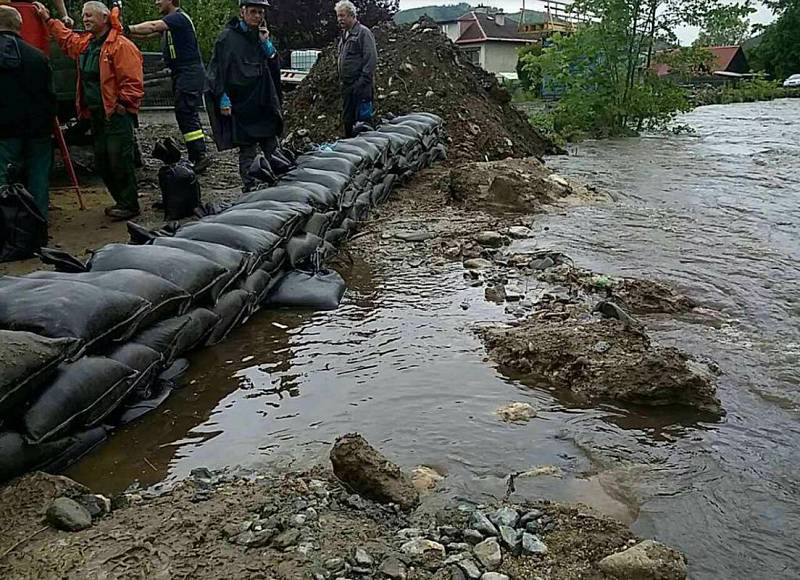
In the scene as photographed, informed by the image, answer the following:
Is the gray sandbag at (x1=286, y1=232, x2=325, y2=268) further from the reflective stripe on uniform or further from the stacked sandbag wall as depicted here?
the reflective stripe on uniform

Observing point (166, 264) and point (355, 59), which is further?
point (355, 59)

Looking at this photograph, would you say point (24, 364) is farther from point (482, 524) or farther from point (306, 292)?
point (306, 292)

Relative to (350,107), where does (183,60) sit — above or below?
above

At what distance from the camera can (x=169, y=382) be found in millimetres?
3148

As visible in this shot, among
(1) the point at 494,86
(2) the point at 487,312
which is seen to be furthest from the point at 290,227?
(1) the point at 494,86

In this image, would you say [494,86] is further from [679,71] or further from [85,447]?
[85,447]

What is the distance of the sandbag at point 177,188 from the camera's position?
5.62 m

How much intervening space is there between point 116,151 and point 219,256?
2356mm

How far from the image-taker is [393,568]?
6.19ft


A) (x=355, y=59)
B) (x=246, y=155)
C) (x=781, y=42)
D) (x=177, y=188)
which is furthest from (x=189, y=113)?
(x=781, y=42)

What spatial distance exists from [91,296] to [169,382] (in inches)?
22.7

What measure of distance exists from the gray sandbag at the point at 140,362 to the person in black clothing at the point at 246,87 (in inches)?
112

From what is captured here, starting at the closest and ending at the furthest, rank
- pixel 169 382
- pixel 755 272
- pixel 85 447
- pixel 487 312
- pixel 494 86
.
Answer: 1. pixel 85 447
2. pixel 169 382
3. pixel 487 312
4. pixel 755 272
5. pixel 494 86

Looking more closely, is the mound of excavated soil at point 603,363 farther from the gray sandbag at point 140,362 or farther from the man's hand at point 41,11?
the man's hand at point 41,11
